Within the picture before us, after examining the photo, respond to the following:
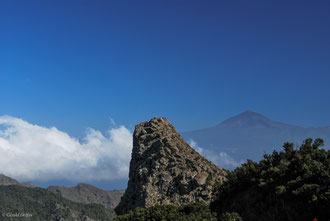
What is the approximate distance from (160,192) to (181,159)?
4.93 m

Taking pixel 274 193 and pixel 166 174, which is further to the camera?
pixel 166 174

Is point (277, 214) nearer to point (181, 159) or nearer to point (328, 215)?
point (328, 215)

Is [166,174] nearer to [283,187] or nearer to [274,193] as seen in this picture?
[274,193]

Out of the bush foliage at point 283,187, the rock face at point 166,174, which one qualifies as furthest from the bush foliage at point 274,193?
the rock face at point 166,174

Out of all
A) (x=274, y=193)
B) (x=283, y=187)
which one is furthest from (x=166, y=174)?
(x=283, y=187)

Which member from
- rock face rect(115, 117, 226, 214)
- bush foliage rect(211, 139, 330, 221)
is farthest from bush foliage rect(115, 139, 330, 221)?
rock face rect(115, 117, 226, 214)

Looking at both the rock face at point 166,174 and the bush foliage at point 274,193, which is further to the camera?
the rock face at point 166,174

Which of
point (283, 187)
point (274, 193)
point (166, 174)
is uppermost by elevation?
point (166, 174)

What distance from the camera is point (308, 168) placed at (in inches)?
1153

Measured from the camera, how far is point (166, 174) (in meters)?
39.8

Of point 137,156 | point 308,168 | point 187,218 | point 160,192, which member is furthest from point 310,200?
point 137,156

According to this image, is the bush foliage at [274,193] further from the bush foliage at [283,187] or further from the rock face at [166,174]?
the rock face at [166,174]

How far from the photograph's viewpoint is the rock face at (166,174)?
37969 millimetres

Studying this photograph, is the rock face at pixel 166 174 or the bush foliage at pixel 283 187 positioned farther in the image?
the rock face at pixel 166 174
